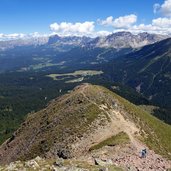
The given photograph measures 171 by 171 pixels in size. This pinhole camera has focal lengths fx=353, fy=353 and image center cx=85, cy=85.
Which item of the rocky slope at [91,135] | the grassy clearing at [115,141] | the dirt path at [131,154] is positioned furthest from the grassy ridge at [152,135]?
the grassy clearing at [115,141]

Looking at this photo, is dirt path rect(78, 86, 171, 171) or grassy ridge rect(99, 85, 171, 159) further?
grassy ridge rect(99, 85, 171, 159)

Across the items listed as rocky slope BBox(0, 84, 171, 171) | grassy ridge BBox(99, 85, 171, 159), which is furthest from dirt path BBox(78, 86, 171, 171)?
grassy ridge BBox(99, 85, 171, 159)

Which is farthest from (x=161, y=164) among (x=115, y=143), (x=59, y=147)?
(x=59, y=147)

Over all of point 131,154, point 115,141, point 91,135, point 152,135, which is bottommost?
point 152,135

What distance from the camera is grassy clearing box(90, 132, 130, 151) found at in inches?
3398

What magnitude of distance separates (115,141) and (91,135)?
1031 cm

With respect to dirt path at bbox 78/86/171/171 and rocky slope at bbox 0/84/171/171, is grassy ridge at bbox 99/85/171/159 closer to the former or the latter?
rocky slope at bbox 0/84/171/171

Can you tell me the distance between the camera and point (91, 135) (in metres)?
96.3

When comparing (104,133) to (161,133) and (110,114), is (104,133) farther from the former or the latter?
(161,133)

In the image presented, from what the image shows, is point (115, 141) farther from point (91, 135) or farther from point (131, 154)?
point (131, 154)

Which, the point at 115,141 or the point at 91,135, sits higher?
the point at 115,141

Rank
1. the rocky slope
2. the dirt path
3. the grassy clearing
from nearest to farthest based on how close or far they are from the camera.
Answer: the dirt path → the rocky slope → the grassy clearing

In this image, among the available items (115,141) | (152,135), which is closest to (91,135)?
(115,141)

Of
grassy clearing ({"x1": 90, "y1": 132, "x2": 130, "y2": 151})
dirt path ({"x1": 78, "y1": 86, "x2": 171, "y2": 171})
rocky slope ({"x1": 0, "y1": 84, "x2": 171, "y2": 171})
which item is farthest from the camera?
grassy clearing ({"x1": 90, "y1": 132, "x2": 130, "y2": 151})
